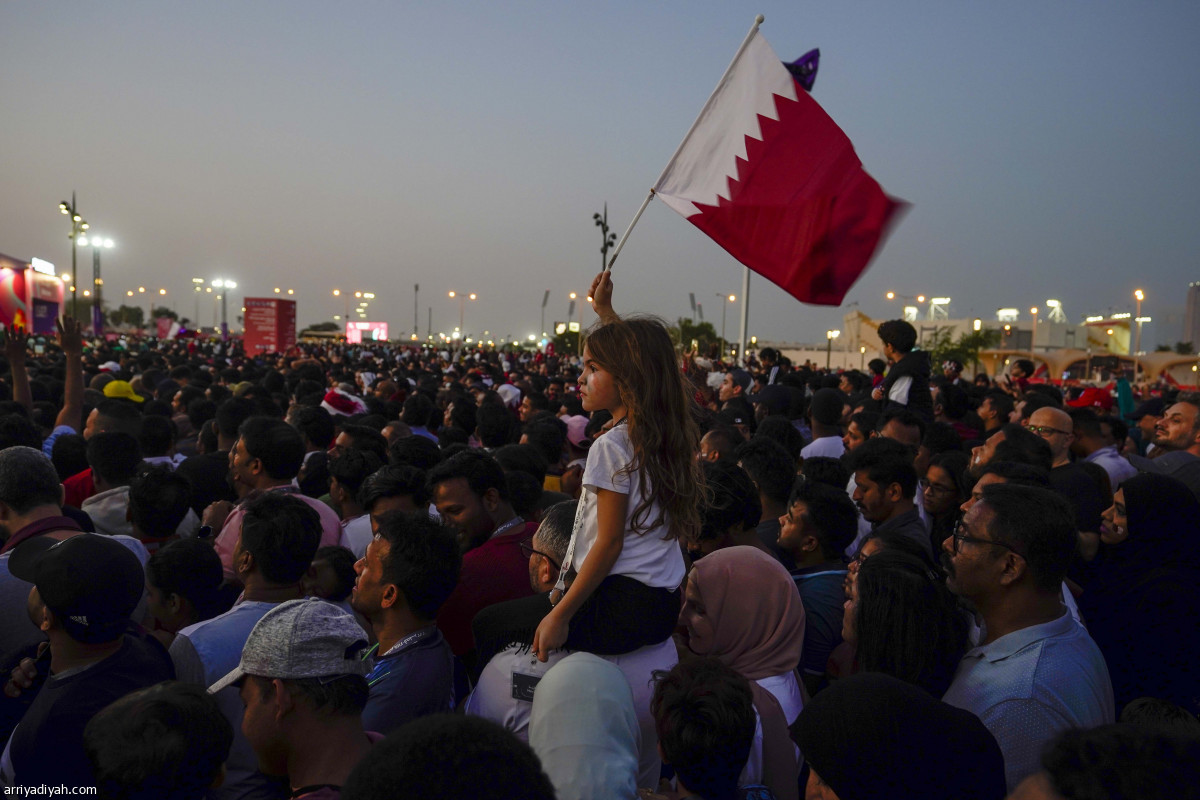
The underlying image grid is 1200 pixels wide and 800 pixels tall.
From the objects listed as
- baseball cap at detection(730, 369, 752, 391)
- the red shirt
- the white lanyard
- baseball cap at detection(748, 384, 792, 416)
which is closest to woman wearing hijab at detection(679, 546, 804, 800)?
the white lanyard

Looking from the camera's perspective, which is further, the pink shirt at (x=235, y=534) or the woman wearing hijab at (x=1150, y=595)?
the pink shirt at (x=235, y=534)

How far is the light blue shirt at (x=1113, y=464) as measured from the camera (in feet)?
20.6

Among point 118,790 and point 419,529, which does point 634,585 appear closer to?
point 419,529

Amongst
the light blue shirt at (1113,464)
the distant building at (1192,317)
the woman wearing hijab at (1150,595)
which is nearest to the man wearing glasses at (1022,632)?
the woman wearing hijab at (1150,595)

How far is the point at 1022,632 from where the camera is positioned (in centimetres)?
272

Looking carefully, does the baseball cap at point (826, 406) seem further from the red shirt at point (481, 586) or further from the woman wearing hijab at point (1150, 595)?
the red shirt at point (481, 586)

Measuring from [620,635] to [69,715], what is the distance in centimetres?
175

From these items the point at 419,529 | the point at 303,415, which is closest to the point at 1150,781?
the point at 419,529

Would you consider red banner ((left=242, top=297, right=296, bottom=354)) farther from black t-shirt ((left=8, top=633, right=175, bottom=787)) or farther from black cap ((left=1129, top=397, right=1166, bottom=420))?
black t-shirt ((left=8, top=633, right=175, bottom=787))

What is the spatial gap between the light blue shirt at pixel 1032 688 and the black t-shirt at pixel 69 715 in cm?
265

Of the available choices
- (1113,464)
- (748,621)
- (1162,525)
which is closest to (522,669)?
(748,621)

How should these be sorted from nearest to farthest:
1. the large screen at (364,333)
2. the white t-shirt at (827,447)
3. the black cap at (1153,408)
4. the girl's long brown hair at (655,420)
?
the girl's long brown hair at (655,420) < the white t-shirt at (827,447) < the black cap at (1153,408) < the large screen at (364,333)

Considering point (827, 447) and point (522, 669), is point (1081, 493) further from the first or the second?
point (522, 669)

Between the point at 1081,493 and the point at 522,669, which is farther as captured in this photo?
the point at 1081,493
